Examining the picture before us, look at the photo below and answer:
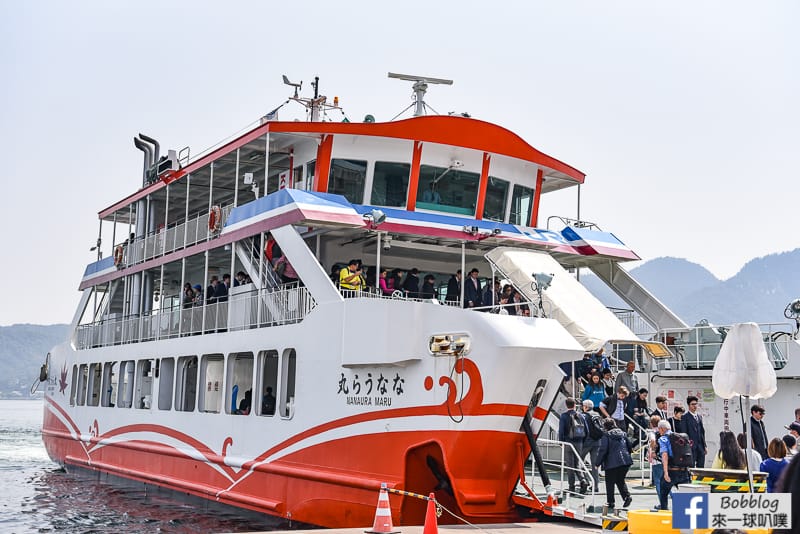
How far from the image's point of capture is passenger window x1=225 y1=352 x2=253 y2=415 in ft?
56.3

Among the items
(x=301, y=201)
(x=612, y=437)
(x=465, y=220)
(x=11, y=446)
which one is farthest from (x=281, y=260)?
(x=11, y=446)

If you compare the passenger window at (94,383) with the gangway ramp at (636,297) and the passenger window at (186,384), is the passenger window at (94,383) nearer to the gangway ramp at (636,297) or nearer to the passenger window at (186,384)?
the passenger window at (186,384)

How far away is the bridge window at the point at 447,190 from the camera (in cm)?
1706

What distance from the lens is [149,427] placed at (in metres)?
20.6

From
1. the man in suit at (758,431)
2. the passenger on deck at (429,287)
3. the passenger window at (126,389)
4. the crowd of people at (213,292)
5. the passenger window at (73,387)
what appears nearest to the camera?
the man in suit at (758,431)

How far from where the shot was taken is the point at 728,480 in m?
10.5

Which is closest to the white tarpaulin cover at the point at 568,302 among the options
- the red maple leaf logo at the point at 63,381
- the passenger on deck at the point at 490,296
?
the passenger on deck at the point at 490,296

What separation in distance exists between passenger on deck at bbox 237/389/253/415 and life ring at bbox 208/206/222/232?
11.6 feet

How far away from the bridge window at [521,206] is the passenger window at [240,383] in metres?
6.10

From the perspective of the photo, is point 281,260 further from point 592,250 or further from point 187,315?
point 592,250

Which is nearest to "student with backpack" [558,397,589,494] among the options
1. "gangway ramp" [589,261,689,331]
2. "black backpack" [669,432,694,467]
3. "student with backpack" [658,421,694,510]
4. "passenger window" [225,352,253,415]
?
"student with backpack" [658,421,694,510]

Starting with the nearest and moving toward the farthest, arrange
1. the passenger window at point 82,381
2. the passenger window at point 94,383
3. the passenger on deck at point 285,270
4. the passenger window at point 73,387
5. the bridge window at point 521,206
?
the passenger on deck at point 285,270
the bridge window at point 521,206
the passenger window at point 94,383
the passenger window at point 82,381
the passenger window at point 73,387

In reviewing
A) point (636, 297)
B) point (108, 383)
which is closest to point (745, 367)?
point (636, 297)

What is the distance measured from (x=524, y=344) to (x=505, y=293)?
3.94 meters
